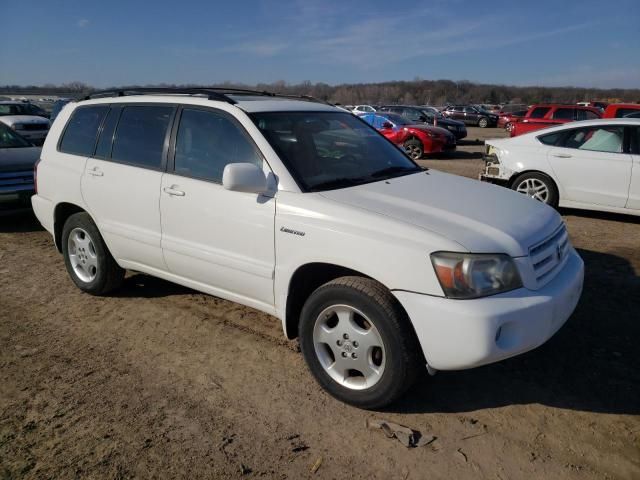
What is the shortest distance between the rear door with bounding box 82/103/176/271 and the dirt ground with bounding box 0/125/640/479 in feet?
2.19

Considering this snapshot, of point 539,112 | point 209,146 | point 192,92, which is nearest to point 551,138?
point 192,92

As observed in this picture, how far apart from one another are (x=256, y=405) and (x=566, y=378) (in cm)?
204

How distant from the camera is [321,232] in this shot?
295 cm

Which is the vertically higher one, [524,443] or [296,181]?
[296,181]

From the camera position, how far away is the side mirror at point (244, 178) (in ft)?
10.0

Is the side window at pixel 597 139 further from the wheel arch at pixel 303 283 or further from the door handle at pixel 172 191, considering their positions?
the door handle at pixel 172 191

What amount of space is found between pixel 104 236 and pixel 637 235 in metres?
6.63

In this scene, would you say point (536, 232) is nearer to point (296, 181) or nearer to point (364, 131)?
point (296, 181)

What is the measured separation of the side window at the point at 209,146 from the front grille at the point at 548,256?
5.95 feet

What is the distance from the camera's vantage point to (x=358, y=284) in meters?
2.84

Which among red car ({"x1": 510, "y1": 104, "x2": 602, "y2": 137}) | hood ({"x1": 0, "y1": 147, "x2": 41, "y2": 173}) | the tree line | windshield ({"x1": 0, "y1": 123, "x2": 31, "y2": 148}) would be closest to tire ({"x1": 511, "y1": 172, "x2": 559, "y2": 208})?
hood ({"x1": 0, "y1": 147, "x2": 41, "y2": 173})

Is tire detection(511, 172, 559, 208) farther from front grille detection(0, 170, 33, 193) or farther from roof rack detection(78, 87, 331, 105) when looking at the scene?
front grille detection(0, 170, 33, 193)

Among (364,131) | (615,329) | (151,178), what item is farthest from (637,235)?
(151,178)

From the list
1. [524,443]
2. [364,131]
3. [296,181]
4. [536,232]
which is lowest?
[524,443]
